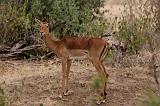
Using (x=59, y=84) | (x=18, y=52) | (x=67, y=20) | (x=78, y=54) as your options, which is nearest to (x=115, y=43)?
(x=67, y=20)

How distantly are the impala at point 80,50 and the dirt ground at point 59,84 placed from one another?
0.28 metres

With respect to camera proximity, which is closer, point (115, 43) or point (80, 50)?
point (80, 50)

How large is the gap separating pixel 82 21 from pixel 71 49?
465 centimetres

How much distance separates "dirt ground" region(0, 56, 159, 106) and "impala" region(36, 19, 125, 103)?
28 cm

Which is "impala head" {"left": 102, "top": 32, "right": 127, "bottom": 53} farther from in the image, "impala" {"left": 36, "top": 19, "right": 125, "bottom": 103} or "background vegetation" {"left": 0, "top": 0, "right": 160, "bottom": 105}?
"impala" {"left": 36, "top": 19, "right": 125, "bottom": 103}

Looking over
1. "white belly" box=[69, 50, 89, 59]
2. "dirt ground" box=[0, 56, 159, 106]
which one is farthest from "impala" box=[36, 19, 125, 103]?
"dirt ground" box=[0, 56, 159, 106]

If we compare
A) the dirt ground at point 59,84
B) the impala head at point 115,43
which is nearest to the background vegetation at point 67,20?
the impala head at point 115,43

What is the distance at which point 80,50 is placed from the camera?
6.91 m

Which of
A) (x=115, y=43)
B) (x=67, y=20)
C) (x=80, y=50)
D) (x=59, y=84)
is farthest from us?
(x=67, y=20)

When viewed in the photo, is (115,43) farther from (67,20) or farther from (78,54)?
(78,54)

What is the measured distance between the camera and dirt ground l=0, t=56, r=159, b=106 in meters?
6.84

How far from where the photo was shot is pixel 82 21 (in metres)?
11.6

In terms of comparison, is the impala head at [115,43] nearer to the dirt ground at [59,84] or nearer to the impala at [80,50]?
the dirt ground at [59,84]

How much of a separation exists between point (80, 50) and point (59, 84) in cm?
97
